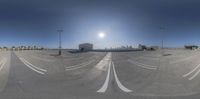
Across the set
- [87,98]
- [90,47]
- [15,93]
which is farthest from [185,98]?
[90,47]

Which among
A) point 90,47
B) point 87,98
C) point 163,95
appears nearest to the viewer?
point 87,98

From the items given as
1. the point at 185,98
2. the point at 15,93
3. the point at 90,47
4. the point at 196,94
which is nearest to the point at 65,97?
the point at 15,93

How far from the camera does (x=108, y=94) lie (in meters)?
9.43

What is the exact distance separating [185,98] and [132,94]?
2.12 meters

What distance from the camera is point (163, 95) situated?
9.38m

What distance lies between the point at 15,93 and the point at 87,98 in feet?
10.3

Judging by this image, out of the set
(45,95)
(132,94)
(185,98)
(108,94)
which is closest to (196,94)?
(185,98)

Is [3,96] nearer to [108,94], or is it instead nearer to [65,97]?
[65,97]

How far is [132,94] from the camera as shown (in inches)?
375

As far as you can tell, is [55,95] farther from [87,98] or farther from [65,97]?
[87,98]

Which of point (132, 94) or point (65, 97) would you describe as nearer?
point (65, 97)

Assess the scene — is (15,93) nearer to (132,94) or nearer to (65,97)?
(65,97)

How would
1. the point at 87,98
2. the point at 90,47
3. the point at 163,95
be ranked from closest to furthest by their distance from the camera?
1. the point at 87,98
2. the point at 163,95
3. the point at 90,47

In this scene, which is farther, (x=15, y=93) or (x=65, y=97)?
(x=15, y=93)
